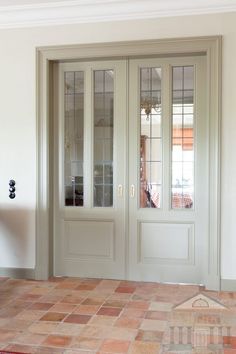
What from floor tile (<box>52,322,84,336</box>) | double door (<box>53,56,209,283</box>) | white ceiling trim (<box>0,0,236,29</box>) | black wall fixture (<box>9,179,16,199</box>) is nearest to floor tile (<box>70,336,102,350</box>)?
floor tile (<box>52,322,84,336</box>)

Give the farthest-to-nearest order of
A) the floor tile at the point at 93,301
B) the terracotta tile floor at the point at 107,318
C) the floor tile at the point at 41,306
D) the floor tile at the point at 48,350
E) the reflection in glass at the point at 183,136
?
the reflection in glass at the point at 183,136 < the floor tile at the point at 93,301 < the floor tile at the point at 41,306 < the terracotta tile floor at the point at 107,318 < the floor tile at the point at 48,350

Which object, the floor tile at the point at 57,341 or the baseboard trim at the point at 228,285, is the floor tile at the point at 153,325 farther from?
the baseboard trim at the point at 228,285

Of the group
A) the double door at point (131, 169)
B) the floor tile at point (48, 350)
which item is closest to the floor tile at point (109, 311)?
the floor tile at point (48, 350)

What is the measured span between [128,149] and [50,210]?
108 centimetres

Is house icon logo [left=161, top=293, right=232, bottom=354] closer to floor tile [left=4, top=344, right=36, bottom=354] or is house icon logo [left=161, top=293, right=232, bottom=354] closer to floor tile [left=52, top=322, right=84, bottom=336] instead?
floor tile [left=52, top=322, right=84, bottom=336]

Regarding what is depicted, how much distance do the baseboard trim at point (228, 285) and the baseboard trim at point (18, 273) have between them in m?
2.00

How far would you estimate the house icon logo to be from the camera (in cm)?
299

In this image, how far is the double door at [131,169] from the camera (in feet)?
14.9

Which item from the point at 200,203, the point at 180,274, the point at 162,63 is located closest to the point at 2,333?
the point at 180,274

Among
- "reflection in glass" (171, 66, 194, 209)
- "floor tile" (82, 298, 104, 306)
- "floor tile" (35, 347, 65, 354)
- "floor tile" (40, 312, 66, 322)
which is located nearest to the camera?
"floor tile" (35, 347, 65, 354)

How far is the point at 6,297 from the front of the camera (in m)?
4.09

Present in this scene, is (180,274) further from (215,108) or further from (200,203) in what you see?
(215,108)

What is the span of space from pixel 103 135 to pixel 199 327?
224 cm

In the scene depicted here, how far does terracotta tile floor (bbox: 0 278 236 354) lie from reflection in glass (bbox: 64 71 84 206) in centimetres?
106
